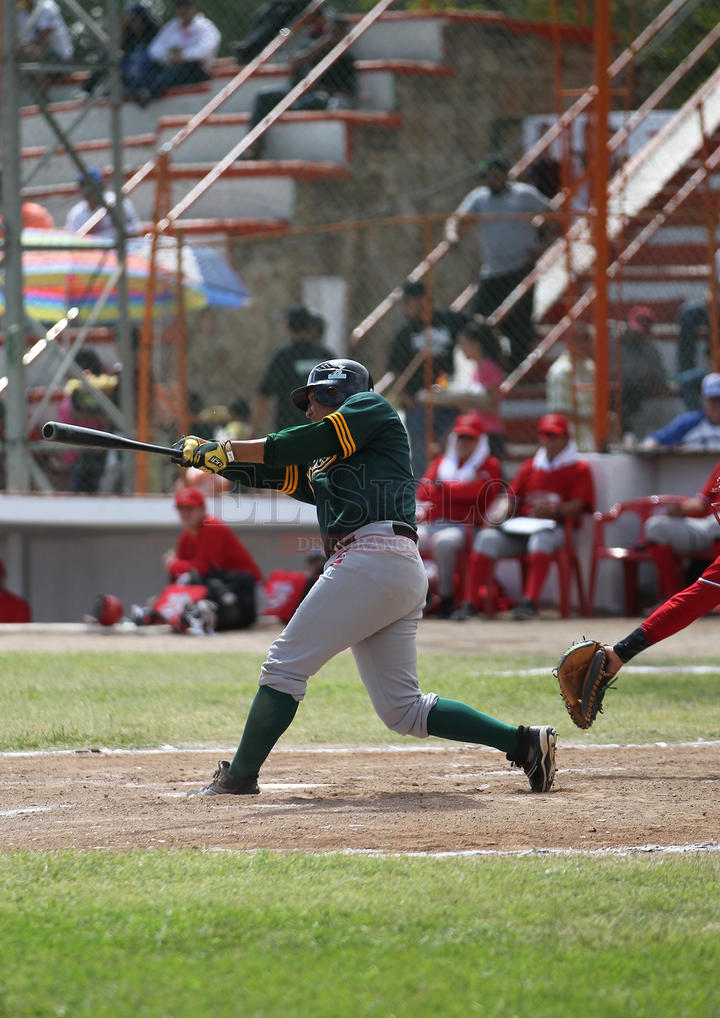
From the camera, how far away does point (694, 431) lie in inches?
520

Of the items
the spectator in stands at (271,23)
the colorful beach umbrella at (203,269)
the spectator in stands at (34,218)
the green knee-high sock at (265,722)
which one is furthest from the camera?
the spectator in stands at (271,23)

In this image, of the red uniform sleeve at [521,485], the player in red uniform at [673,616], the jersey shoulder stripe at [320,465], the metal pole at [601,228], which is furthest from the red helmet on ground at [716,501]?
the metal pole at [601,228]

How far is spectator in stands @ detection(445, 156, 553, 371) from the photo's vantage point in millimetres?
14969

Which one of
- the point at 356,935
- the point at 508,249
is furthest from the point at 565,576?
the point at 356,935

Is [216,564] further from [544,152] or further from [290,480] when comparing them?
[544,152]

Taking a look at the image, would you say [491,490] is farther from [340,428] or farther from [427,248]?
[340,428]

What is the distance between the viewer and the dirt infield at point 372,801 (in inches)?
189

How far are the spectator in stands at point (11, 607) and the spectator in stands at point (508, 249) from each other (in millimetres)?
5295

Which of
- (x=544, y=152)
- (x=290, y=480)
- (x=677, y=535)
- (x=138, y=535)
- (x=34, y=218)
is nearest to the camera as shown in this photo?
(x=290, y=480)

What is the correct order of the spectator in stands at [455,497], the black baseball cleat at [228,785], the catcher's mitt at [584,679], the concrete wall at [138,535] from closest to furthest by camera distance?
the black baseball cleat at [228,785] → the catcher's mitt at [584,679] → the spectator in stands at [455,497] → the concrete wall at [138,535]

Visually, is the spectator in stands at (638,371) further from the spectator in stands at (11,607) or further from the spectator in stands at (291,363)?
the spectator in stands at (11,607)

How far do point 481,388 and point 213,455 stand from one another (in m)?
8.45

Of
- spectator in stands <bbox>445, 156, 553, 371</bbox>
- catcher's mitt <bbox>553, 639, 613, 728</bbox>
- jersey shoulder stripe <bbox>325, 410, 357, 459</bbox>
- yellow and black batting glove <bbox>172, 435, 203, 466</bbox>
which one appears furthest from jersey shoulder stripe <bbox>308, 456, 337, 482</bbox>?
spectator in stands <bbox>445, 156, 553, 371</bbox>

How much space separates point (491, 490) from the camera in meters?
12.8
